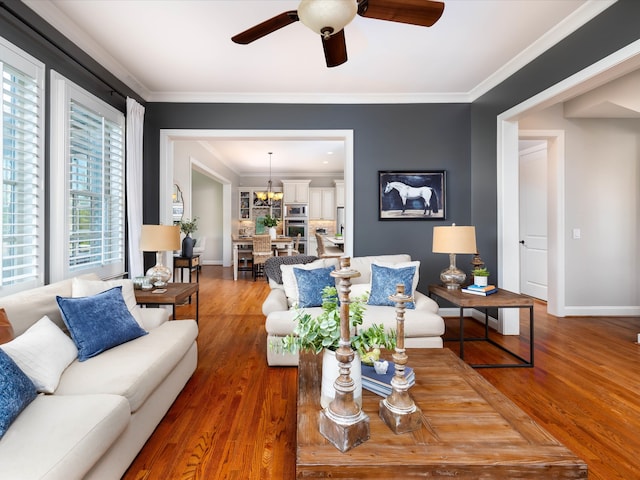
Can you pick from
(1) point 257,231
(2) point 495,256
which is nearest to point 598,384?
(2) point 495,256

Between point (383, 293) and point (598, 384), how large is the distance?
171cm

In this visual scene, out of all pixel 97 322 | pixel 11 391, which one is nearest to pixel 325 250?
pixel 97 322

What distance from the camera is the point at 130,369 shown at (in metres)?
1.71

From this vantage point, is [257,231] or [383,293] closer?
[383,293]

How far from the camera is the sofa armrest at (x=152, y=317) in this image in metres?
2.49

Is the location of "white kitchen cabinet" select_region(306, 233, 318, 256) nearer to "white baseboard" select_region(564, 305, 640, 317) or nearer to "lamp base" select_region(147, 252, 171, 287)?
"white baseboard" select_region(564, 305, 640, 317)

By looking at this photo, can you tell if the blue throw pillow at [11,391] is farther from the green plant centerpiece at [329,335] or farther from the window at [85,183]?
the window at [85,183]

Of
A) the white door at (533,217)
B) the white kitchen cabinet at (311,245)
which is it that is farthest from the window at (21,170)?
the white kitchen cabinet at (311,245)

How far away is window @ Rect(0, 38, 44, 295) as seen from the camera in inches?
83.4

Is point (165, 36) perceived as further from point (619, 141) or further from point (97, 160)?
Answer: point (619, 141)

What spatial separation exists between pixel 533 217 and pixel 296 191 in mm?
5898

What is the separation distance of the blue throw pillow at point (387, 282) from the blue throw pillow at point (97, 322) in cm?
192

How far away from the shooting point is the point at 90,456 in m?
1.19

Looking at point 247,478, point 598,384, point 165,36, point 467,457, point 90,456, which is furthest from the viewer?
point 165,36
